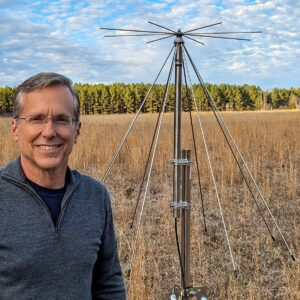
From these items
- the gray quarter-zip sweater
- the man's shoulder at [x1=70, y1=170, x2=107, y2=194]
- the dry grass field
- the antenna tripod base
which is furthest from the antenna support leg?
the gray quarter-zip sweater

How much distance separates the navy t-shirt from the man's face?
7 cm

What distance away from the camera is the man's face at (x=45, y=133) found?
1052 mm

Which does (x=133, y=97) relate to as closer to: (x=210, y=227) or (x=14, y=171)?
(x=210, y=227)

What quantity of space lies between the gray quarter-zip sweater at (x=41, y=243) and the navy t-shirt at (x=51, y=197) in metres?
0.03

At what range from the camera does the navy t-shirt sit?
1068 mm

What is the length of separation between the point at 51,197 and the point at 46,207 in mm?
74

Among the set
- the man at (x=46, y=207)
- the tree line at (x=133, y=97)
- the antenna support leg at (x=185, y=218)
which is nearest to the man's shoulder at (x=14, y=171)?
the man at (x=46, y=207)

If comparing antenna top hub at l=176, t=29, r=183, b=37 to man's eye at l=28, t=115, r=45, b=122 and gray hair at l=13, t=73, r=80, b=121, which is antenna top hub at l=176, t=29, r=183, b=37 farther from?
man's eye at l=28, t=115, r=45, b=122

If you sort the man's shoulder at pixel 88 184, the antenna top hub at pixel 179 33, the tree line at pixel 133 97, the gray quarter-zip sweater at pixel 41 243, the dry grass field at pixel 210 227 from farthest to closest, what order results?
1. the tree line at pixel 133 97
2. the dry grass field at pixel 210 227
3. the antenna top hub at pixel 179 33
4. the man's shoulder at pixel 88 184
5. the gray quarter-zip sweater at pixel 41 243

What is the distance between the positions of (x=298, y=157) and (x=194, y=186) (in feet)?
10.9

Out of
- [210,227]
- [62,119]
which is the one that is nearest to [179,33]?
[62,119]

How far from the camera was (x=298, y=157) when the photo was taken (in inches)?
300

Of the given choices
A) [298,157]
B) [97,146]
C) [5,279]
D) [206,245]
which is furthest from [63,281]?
[298,157]

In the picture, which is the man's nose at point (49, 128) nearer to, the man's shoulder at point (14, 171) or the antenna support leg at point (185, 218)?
the man's shoulder at point (14, 171)
